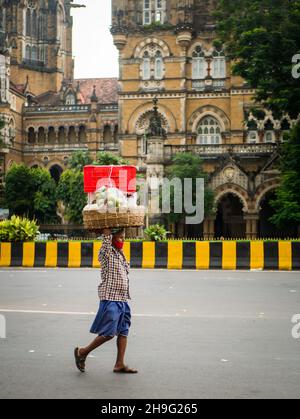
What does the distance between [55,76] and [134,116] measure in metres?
31.8

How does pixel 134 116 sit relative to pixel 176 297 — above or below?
above

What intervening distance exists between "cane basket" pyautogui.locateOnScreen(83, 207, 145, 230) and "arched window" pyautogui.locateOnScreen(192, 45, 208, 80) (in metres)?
43.5

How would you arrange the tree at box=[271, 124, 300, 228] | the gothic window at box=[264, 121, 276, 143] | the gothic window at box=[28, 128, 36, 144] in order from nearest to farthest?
the tree at box=[271, 124, 300, 228] → the gothic window at box=[264, 121, 276, 143] → the gothic window at box=[28, 128, 36, 144]

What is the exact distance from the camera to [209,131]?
49750mm

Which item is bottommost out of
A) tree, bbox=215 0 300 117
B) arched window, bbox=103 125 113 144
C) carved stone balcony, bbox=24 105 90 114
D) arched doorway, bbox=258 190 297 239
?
arched doorway, bbox=258 190 297 239

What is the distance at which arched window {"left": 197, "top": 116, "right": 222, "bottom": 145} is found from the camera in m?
49.4

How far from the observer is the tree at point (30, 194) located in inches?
2290

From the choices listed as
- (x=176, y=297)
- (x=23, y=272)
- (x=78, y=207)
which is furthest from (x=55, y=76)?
(x=176, y=297)

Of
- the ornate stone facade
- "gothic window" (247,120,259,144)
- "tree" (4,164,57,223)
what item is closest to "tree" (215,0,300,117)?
the ornate stone facade

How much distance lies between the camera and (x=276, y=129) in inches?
1885

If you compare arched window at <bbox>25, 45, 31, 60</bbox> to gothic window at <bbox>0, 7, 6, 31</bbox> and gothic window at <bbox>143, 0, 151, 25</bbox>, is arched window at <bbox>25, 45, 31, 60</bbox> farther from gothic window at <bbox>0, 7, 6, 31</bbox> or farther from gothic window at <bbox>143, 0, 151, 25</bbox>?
gothic window at <bbox>143, 0, 151, 25</bbox>

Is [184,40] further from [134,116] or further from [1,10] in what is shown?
[1,10]

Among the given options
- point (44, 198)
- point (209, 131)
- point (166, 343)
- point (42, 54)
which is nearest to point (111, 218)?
point (166, 343)

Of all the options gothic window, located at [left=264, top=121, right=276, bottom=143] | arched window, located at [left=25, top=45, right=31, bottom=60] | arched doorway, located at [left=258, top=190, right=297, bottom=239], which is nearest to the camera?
arched doorway, located at [left=258, top=190, right=297, bottom=239]
